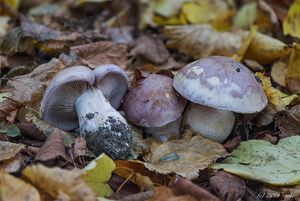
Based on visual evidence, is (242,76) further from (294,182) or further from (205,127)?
(294,182)

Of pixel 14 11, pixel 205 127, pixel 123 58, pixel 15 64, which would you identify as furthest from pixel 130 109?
pixel 14 11

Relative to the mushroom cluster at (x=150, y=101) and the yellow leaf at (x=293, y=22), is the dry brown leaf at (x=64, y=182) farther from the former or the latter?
the yellow leaf at (x=293, y=22)

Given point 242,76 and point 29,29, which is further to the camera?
point 29,29

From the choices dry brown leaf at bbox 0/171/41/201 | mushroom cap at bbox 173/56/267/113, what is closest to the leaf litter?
dry brown leaf at bbox 0/171/41/201

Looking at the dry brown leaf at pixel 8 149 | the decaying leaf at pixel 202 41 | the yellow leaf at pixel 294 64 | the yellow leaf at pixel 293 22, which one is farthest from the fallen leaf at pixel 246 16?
the dry brown leaf at pixel 8 149

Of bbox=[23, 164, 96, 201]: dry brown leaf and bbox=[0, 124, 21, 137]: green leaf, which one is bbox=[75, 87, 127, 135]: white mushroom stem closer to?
bbox=[0, 124, 21, 137]: green leaf
